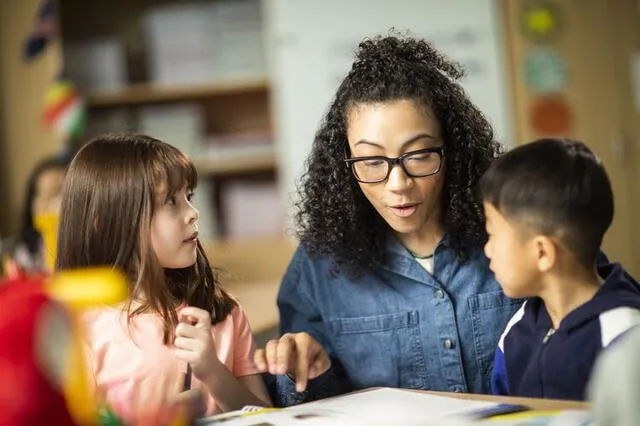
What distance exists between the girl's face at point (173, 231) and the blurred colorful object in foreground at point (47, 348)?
0.46 metres

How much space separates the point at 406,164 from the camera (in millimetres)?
1264

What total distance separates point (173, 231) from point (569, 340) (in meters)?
0.56

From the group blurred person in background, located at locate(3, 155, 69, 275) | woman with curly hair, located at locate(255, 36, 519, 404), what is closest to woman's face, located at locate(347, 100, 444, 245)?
woman with curly hair, located at locate(255, 36, 519, 404)

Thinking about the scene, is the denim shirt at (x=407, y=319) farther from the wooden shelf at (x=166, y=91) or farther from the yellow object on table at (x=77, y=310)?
the wooden shelf at (x=166, y=91)

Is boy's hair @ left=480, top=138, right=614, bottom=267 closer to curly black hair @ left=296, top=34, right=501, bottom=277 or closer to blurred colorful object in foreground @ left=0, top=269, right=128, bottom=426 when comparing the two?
curly black hair @ left=296, top=34, right=501, bottom=277

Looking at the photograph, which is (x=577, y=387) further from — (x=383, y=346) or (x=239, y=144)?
(x=239, y=144)

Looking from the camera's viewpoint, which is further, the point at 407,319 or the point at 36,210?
the point at 36,210

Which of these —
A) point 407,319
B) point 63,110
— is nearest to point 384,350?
point 407,319

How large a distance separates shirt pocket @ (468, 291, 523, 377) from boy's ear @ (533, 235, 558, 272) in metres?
0.32

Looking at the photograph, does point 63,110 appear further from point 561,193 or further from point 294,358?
point 561,193

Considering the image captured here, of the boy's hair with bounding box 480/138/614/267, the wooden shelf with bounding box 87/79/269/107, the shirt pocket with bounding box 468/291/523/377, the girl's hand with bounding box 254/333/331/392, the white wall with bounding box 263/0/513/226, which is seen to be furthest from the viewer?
the wooden shelf with bounding box 87/79/269/107

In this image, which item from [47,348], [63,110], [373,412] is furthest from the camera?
[63,110]

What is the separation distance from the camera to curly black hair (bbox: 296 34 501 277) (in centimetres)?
132

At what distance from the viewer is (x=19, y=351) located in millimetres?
734
